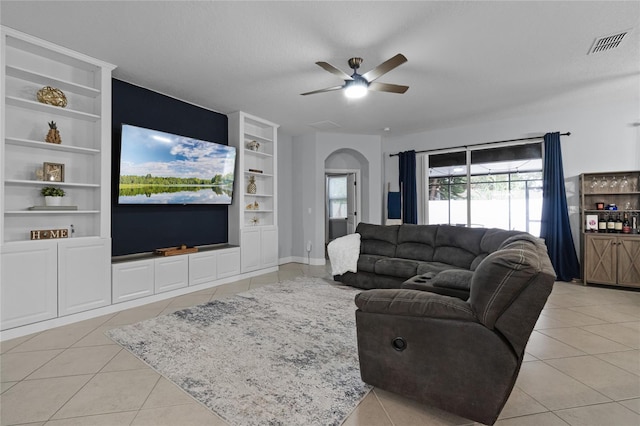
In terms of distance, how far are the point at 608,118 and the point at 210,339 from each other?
21.8 ft

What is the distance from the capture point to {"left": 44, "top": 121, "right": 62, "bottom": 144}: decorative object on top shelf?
3234 millimetres

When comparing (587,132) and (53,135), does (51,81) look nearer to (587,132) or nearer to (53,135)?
(53,135)

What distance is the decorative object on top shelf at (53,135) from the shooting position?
3234 millimetres

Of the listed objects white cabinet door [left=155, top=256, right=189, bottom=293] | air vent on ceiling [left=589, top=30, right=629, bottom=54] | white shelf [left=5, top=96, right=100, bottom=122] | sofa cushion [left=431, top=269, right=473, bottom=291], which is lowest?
white cabinet door [left=155, top=256, right=189, bottom=293]

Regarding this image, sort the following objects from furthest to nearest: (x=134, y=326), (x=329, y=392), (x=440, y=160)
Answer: (x=440, y=160) < (x=134, y=326) < (x=329, y=392)

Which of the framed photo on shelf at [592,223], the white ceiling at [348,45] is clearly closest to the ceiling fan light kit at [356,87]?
the white ceiling at [348,45]

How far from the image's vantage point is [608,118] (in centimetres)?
505

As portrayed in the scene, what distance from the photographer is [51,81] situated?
327 cm

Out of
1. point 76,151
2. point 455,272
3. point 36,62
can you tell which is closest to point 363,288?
point 455,272

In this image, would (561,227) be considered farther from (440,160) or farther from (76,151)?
(76,151)

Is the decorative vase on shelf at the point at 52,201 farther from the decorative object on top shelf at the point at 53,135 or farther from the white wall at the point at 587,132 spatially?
the white wall at the point at 587,132

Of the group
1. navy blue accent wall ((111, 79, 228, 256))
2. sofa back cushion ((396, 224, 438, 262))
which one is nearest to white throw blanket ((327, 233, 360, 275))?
sofa back cushion ((396, 224, 438, 262))

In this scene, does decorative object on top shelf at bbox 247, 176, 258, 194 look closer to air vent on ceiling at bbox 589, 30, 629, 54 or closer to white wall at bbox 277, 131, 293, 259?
white wall at bbox 277, 131, 293, 259

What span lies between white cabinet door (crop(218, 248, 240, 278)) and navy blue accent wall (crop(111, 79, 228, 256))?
1.48ft
